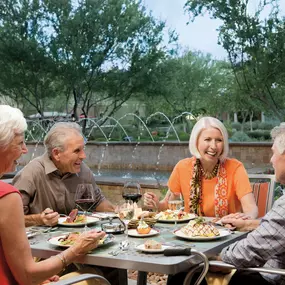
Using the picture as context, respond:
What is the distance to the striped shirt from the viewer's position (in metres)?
1.98

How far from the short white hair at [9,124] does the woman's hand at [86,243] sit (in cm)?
48

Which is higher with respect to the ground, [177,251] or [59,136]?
[59,136]

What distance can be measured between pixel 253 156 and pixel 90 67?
958 cm

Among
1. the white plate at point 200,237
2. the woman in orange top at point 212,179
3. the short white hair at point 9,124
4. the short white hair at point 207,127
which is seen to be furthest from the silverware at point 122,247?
the short white hair at point 207,127

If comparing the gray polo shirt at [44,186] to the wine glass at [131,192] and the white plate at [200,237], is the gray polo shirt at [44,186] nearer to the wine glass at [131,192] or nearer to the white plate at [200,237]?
the wine glass at [131,192]

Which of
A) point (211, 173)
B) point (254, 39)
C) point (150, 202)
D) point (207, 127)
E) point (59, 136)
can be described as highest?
point (254, 39)

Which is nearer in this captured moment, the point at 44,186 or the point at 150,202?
the point at 150,202

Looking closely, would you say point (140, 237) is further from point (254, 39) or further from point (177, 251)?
point (254, 39)

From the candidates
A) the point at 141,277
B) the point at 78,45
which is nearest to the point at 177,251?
the point at 141,277

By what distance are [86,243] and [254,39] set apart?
11249mm

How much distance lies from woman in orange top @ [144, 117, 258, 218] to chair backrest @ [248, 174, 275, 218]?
6.0 inches

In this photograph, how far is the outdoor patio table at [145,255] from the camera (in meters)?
1.88

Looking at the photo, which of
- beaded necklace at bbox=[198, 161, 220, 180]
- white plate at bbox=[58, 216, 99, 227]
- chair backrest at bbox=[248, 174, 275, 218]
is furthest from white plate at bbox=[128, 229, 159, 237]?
chair backrest at bbox=[248, 174, 275, 218]

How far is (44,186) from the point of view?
2.92 metres
